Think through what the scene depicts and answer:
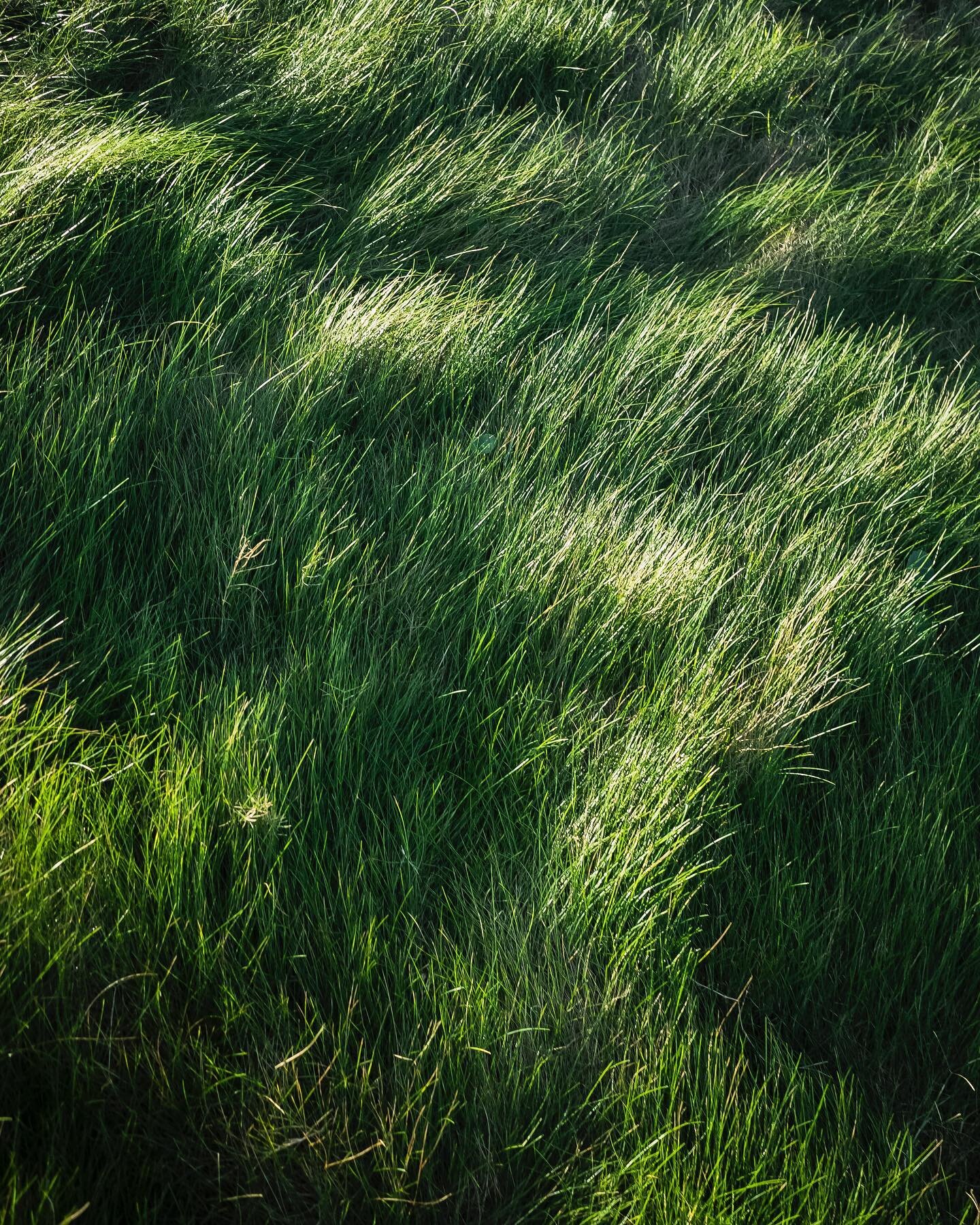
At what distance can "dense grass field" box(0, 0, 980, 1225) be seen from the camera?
1.26m

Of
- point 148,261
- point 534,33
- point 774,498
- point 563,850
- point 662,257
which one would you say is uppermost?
point 534,33

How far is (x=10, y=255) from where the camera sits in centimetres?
222

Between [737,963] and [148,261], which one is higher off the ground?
[148,261]

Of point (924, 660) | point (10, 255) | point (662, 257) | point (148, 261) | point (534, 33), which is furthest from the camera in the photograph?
point (534, 33)

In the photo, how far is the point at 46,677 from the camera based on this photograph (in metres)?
1.51

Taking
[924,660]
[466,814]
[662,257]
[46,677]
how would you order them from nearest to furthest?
[46,677]
[466,814]
[924,660]
[662,257]

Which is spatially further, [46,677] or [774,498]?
[774,498]

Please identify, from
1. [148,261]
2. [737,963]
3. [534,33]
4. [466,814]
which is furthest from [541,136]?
[737,963]

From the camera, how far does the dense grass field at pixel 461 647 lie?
49.8 inches

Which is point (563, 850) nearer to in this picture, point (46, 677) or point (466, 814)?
point (466, 814)

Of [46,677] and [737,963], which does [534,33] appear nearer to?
[46,677]

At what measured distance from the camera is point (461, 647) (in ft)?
6.06

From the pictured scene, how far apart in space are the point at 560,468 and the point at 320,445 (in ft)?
1.96

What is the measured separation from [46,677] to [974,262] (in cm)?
328
